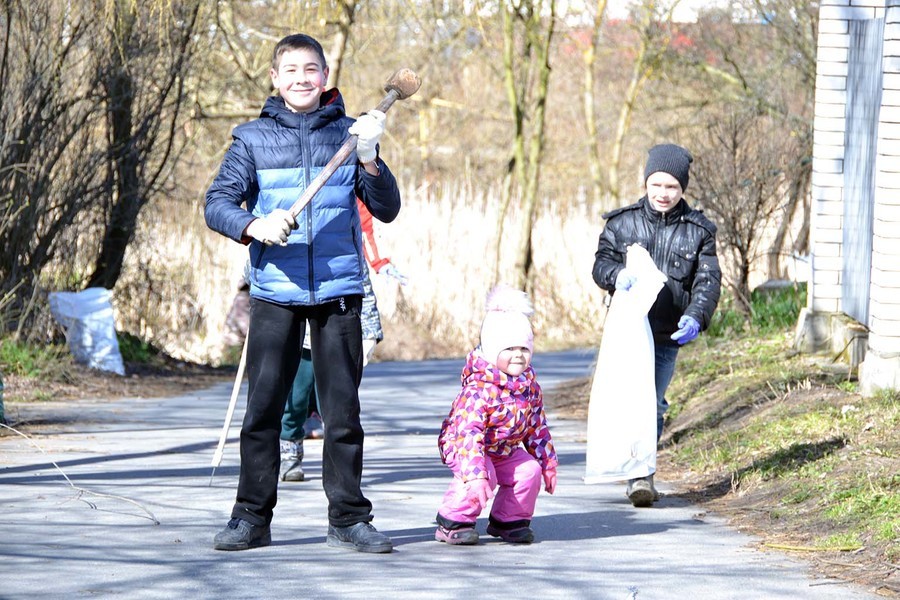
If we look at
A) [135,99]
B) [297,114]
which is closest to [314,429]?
[297,114]

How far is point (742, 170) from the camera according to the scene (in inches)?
442

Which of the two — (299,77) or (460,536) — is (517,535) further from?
(299,77)

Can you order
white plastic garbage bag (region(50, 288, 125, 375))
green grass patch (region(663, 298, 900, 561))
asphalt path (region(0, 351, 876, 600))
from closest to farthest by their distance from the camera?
asphalt path (region(0, 351, 876, 600)) < green grass patch (region(663, 298, 900, 561)) < white plastic garbage bag (region(50, 288, 125, 375))

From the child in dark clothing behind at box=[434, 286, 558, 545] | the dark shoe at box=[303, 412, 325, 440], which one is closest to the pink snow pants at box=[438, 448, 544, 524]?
the child in dark clothing behind at box=[434, 286, 558, 545]

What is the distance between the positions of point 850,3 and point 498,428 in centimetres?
578

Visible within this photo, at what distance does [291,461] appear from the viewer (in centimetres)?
662

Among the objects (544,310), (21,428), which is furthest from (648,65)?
(21,428)

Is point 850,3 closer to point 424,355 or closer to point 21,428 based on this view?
point 21,428

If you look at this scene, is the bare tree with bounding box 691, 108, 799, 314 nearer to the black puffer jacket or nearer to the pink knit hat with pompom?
the black puffer jacket

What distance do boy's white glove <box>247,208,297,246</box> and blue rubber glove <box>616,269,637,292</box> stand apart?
1858 millimetres

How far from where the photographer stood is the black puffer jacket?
6.16m

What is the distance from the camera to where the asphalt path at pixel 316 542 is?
4469mm

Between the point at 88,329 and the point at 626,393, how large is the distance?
696 cm

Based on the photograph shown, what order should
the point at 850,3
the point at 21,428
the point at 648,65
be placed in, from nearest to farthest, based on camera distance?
the point at 21,428 → the point at 850,3 → the point at 648,65
